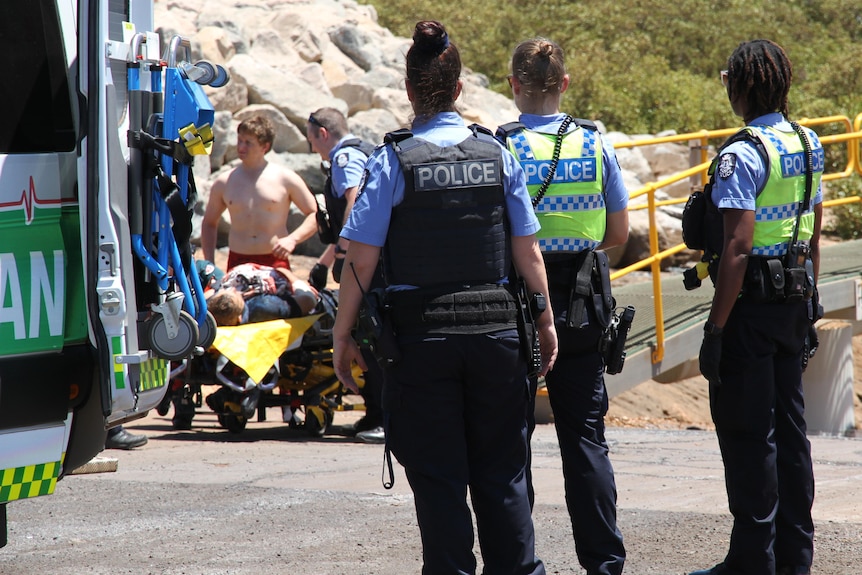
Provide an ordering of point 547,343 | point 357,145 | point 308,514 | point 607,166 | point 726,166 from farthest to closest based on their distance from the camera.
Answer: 1. point 357,145
2. point 308,514
3. point 607,166
4. point 726,166
5. point 547,343

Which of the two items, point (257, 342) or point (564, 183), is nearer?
point (564, 183)

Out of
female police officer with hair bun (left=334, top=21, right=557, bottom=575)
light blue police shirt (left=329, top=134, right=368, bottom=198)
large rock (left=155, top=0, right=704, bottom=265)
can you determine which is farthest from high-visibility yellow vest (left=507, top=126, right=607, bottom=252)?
large rock (left=155, top=0, right=704, bottom=265)

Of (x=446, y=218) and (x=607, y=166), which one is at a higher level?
(x=607, y=166)

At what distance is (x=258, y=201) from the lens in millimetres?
7738

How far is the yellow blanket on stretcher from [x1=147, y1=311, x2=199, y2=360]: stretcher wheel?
10.8 feet

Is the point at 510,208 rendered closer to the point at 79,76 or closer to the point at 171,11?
the point at 79,76

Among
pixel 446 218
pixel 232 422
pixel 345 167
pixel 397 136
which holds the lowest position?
pixel 232 422

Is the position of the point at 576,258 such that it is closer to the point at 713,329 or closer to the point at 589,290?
the point at 589,290

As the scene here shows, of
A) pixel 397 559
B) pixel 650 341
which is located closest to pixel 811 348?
pixel 397 559

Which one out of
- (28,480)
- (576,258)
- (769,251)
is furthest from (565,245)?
(28,480)

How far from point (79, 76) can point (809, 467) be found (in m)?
2.97

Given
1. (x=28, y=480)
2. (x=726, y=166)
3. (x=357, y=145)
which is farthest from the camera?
(x=357, y=145)

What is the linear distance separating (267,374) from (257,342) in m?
0.34

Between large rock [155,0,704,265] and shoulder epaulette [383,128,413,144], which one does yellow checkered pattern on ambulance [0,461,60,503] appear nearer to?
shoulder epaulette [383,128,413,144]
